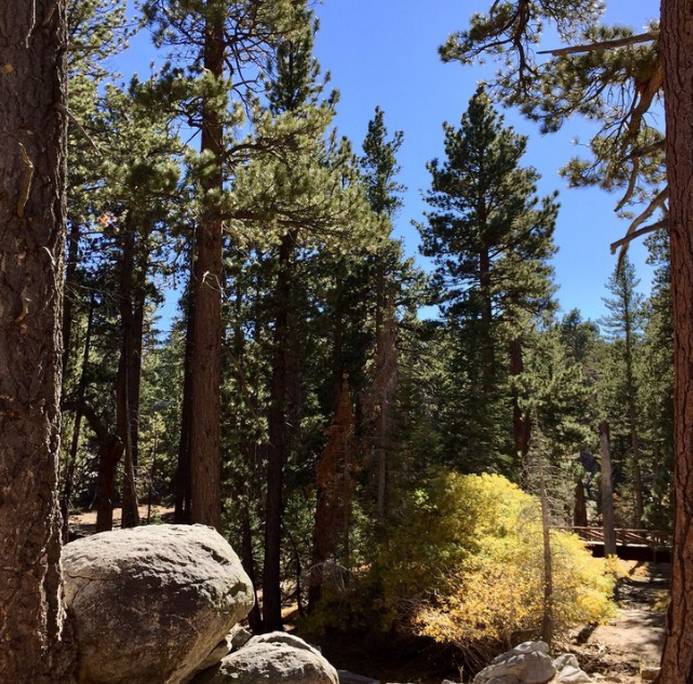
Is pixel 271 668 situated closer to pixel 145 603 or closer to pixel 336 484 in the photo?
pixel 145 603

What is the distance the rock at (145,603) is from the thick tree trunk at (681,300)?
3.15 m

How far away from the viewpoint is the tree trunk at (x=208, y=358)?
995cm

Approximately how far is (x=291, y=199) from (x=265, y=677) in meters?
6.46

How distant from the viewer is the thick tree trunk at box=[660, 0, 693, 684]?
→ 3652 mm

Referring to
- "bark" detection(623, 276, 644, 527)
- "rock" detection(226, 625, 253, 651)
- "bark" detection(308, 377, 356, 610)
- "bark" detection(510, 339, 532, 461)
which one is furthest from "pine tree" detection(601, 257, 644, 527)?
"rock" detection(226, 625, 253, 651)

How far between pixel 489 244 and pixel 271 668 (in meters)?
18.0

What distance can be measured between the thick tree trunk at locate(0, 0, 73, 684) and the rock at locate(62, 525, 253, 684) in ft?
0.94

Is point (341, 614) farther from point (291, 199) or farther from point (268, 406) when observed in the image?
point (291, 199)

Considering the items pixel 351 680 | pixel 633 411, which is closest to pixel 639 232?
pixel 351 680

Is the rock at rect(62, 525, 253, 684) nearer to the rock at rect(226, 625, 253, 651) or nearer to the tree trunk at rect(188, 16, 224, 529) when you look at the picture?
the rock at rect(226, 625, 253, 651)

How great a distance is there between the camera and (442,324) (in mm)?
21125

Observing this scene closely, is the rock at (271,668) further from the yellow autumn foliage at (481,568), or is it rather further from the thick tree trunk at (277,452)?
the thick tree trunk at (277,452)

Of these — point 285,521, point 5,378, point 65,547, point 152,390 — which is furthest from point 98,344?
point 152,390

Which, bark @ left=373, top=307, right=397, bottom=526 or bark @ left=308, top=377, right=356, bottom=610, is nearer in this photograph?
bark @ left=308, top=377, right=356, bottom=610
